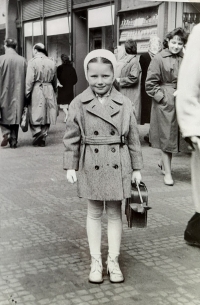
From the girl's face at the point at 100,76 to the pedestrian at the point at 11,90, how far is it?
19.1 ft

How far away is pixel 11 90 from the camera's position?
29.6 feet

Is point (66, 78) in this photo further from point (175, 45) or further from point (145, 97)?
point (175, 45)

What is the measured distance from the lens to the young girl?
3311mm

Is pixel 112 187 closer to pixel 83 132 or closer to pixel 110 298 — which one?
pixel 83 132

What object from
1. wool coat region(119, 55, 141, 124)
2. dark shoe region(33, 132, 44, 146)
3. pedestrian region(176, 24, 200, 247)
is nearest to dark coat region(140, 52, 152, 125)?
wool coat region(119, 55, 141, 124)

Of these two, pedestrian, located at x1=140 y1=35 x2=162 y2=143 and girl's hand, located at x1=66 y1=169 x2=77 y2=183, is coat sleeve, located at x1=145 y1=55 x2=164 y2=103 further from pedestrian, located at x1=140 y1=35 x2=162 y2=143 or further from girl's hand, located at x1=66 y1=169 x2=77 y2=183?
girl's hand, located at x1=66 y1=169 x2=77 y2=183

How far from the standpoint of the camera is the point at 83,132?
3.37m

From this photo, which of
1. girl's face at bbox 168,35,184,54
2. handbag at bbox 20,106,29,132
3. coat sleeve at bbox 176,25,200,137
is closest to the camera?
coat sleeve at bbox 176,25,200,137

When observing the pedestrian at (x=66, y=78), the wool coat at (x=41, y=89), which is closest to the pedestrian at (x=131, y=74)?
the wool coat at (x=41, y=89)

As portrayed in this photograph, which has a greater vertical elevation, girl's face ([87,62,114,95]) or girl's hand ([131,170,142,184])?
girl's face ([87,62,114,95])

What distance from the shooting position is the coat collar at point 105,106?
3.32 meters

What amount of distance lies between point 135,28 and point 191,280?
8.47 meters

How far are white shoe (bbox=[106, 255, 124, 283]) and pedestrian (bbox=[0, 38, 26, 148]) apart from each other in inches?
228

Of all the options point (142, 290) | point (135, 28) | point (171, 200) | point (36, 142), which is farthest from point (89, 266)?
point (135, 28)
